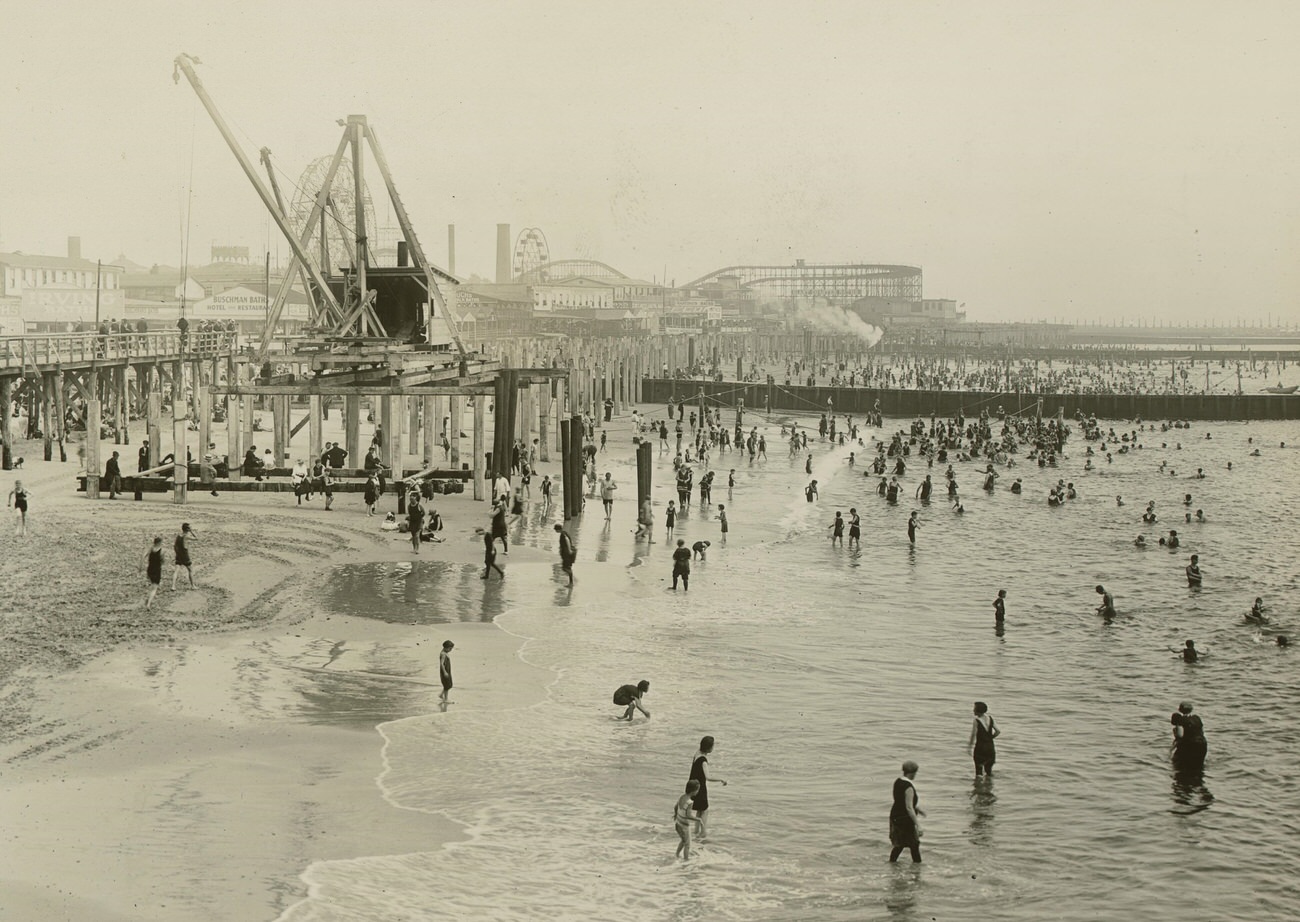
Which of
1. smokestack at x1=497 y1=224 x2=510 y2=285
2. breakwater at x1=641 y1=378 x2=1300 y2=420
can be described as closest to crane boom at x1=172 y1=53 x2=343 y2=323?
breakwater at x1=641 y1=378 x2=1300 y2=420

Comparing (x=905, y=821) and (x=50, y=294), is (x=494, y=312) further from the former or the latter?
(x=905, y=821)

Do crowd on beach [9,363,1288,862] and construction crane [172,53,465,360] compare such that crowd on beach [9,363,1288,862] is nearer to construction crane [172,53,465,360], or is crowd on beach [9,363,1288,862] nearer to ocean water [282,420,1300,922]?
ocean water [282,420,1300,922]

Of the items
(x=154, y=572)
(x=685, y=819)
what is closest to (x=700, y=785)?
(x=685, y=819)

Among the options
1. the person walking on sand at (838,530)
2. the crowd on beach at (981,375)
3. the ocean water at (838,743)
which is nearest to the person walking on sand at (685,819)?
the ocean water at (838,743)

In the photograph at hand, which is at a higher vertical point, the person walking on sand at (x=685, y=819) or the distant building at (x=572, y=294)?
the distant building at (x=572, y=294)

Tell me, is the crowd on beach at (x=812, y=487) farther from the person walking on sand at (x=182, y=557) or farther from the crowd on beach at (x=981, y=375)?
the crowd on beach at (x=981, y=375)

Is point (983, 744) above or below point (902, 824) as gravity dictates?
above
